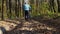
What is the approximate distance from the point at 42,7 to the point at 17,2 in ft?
18.9

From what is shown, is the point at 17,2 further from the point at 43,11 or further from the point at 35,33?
the point at 35,33

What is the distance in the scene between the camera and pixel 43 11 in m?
34.8

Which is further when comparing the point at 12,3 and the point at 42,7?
the point at 12,3

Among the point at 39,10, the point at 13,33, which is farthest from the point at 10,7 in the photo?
the point at 13,33

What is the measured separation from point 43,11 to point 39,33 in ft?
74.9

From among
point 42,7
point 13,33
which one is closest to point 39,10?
point 42,7

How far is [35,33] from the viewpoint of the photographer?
12117 mm

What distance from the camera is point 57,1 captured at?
120 ft

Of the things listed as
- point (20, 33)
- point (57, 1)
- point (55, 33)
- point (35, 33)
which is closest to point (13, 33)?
point (20, 33)

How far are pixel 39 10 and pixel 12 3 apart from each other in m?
5.69

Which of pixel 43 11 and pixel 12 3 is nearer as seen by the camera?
pixel 43 11

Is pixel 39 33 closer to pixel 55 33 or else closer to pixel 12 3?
pixel 55 33

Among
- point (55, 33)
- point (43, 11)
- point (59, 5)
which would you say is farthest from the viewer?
point (59, 5)

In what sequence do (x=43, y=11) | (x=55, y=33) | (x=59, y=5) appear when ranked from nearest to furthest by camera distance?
(x=55, y=33)
(x=43, y=11)
(x=59, y=5)
